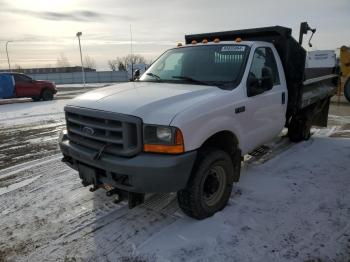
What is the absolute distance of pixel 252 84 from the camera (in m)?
4.35

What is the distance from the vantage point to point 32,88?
707 inches

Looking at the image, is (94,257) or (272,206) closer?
(94,257)

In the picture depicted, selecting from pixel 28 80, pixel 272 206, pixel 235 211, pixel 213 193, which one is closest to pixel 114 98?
pixel 213 193

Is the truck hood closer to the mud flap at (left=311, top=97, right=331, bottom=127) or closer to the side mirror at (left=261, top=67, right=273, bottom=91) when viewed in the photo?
the side mirror at (left=261, top=67, right=273, bottom=91)

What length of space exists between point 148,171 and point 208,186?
958 millimetres

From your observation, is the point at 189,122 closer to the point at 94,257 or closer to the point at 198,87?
the point at 198,87

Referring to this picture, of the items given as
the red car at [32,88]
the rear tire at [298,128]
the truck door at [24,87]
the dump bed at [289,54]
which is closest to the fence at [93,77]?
the red car at [32,88]

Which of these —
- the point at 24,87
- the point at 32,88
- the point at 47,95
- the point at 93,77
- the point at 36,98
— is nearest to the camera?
the point at 24,87

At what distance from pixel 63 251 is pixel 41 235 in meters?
0.45

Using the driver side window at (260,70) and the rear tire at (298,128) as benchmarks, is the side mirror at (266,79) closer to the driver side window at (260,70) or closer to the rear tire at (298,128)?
the driver side window at (260,70)

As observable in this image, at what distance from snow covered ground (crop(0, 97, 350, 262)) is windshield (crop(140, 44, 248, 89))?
1.56 metres

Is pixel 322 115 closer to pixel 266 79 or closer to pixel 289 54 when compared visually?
pixel 289 54

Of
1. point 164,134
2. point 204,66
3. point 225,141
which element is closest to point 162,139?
point 164,134

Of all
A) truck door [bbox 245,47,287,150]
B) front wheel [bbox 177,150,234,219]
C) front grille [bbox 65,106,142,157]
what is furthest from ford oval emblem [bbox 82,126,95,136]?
truck door [bbox 245,47,287,150]
